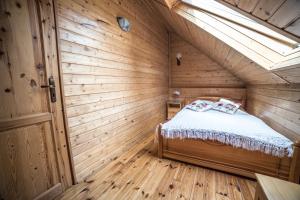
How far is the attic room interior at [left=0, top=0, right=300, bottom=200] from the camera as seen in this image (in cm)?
102

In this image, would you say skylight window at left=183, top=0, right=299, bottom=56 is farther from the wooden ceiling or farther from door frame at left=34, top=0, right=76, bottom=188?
door frame at left=34, top=0, right=76, bottom=188

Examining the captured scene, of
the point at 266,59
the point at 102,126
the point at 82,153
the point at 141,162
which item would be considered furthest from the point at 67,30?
the point at 266,59

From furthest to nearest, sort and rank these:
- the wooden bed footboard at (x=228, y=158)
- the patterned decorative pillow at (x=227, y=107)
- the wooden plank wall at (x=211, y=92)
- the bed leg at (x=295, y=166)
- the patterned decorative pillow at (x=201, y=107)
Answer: the wooden plank wall at (x=211, y=92) → the patterned decorative pillow at (x=201, y=107) → the patterned decorative pillow at (x=227, y=107) → the wooden bed footboard at (x=228, y=158) → the bed leg at (x=295, y=166)

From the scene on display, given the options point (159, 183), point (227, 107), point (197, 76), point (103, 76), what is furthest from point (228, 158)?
point (197, 76)

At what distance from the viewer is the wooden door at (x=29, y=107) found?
1.00 m

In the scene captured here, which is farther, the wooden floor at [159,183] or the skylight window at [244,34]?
the wooden floor at [159,183]

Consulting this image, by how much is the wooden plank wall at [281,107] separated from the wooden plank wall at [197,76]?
2.69 feet

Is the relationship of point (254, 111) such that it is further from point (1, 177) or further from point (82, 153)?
point (1, 177)

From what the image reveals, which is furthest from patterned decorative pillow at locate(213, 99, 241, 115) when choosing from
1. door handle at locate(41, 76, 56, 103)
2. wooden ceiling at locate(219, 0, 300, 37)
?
door handle at locate(41, 76, 56, 103)

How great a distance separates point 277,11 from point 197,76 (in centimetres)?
306

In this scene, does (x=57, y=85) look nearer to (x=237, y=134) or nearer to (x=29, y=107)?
(x=29, y=107)

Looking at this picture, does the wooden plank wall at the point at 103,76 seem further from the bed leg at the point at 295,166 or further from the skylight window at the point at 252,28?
the bed leg at the point at 295,166

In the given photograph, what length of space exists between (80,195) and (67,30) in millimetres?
1659

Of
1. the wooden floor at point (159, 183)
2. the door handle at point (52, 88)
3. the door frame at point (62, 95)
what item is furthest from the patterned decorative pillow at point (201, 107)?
the door handle at point (52, 88)
